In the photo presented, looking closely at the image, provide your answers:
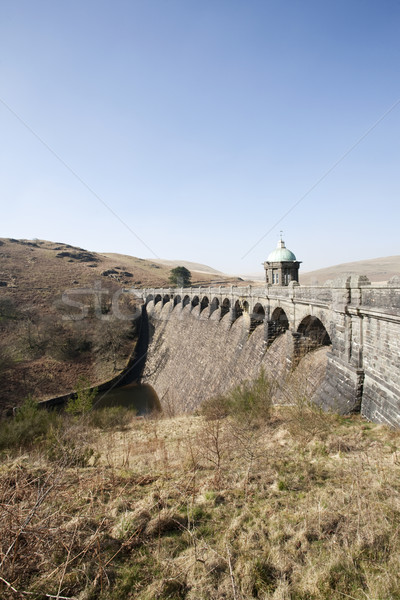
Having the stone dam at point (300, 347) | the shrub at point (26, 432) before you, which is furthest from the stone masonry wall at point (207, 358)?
the shrub at point (26, 432)

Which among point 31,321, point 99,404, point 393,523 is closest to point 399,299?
point 393,523

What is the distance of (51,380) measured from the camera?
1366 inches

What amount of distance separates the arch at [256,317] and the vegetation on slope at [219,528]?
15209 millimetres

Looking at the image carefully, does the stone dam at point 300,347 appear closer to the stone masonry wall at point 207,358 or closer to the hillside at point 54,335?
the stone masonry wall at point 207,358

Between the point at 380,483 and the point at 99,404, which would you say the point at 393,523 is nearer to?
the point at 380,483

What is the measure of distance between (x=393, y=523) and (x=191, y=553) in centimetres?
323

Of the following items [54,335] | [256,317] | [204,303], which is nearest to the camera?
[256,317]

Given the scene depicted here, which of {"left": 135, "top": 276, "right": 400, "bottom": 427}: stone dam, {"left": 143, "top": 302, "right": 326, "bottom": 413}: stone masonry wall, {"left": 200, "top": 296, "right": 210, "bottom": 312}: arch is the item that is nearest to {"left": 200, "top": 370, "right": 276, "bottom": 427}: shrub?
{"left": 135, "top": 276, "right": 400, "bottom": 427}: stone dam

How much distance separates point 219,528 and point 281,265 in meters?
30.0

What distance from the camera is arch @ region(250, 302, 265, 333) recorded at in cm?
2318

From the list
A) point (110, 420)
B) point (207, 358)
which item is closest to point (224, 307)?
point (207, 358)

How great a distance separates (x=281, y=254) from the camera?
32531 millimetres

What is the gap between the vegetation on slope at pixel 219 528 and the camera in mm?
3436

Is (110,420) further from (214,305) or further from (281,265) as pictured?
(281,265)
